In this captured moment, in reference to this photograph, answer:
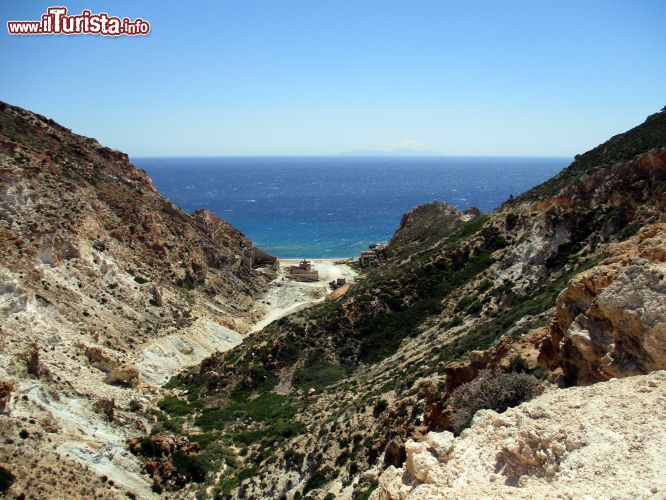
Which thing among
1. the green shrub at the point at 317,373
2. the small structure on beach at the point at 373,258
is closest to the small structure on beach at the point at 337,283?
the small structure on beach at the point at 373,258

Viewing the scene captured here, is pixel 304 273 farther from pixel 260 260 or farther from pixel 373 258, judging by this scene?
pixel 373 258

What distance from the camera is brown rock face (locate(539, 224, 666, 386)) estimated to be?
1145 cm

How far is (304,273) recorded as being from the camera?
6806cm

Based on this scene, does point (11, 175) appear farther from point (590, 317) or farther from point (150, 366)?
point (590, 317)

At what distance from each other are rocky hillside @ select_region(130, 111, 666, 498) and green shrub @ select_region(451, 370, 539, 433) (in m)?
0.05

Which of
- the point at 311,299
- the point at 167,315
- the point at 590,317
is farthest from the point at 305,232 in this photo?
the point at 590,317

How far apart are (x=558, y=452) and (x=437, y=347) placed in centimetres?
1827

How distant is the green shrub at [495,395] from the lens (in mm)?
12992

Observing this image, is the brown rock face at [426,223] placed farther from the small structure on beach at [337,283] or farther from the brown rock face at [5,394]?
the brown rock face at [5,394]

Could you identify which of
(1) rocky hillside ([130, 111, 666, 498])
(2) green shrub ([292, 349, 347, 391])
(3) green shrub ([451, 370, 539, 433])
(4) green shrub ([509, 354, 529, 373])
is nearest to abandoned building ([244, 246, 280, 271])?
(1) rocky hillside ([130, 111, 666, 498])

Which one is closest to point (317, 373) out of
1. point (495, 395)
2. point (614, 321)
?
point (495, 395)

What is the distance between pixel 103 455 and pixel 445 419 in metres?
15.5

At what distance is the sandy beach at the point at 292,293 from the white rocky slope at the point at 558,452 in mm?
39399

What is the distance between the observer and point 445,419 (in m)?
14.5
